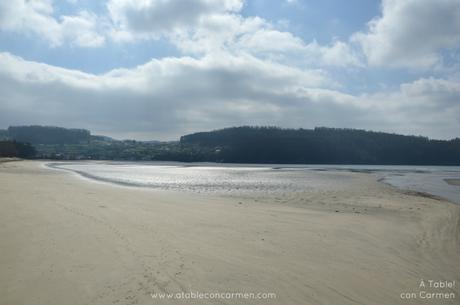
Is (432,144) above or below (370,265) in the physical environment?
above

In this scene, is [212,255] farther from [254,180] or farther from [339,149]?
[339,149]

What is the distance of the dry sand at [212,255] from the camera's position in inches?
219

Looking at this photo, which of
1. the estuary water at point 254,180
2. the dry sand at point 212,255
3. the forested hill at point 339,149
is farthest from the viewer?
the forested hill at point 339,149

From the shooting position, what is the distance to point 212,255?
7.38m

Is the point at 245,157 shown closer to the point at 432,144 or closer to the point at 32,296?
the point at 432,144

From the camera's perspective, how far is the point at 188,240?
8.56 m

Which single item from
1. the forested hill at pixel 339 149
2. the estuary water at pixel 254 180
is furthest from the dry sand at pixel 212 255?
the forested hill at pixel 339 149

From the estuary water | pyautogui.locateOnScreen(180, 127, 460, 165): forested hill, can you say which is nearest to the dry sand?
the estuary water

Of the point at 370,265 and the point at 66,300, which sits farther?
the point at 370,265

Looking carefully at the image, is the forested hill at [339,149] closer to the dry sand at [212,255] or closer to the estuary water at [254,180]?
the estuary water at [254,180]

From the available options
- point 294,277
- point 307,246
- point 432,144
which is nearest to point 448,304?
point 294,277

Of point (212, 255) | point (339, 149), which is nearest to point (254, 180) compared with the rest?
point (212, 255)

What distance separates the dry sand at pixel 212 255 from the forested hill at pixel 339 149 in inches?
4998

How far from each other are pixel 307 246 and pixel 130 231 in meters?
4.60
